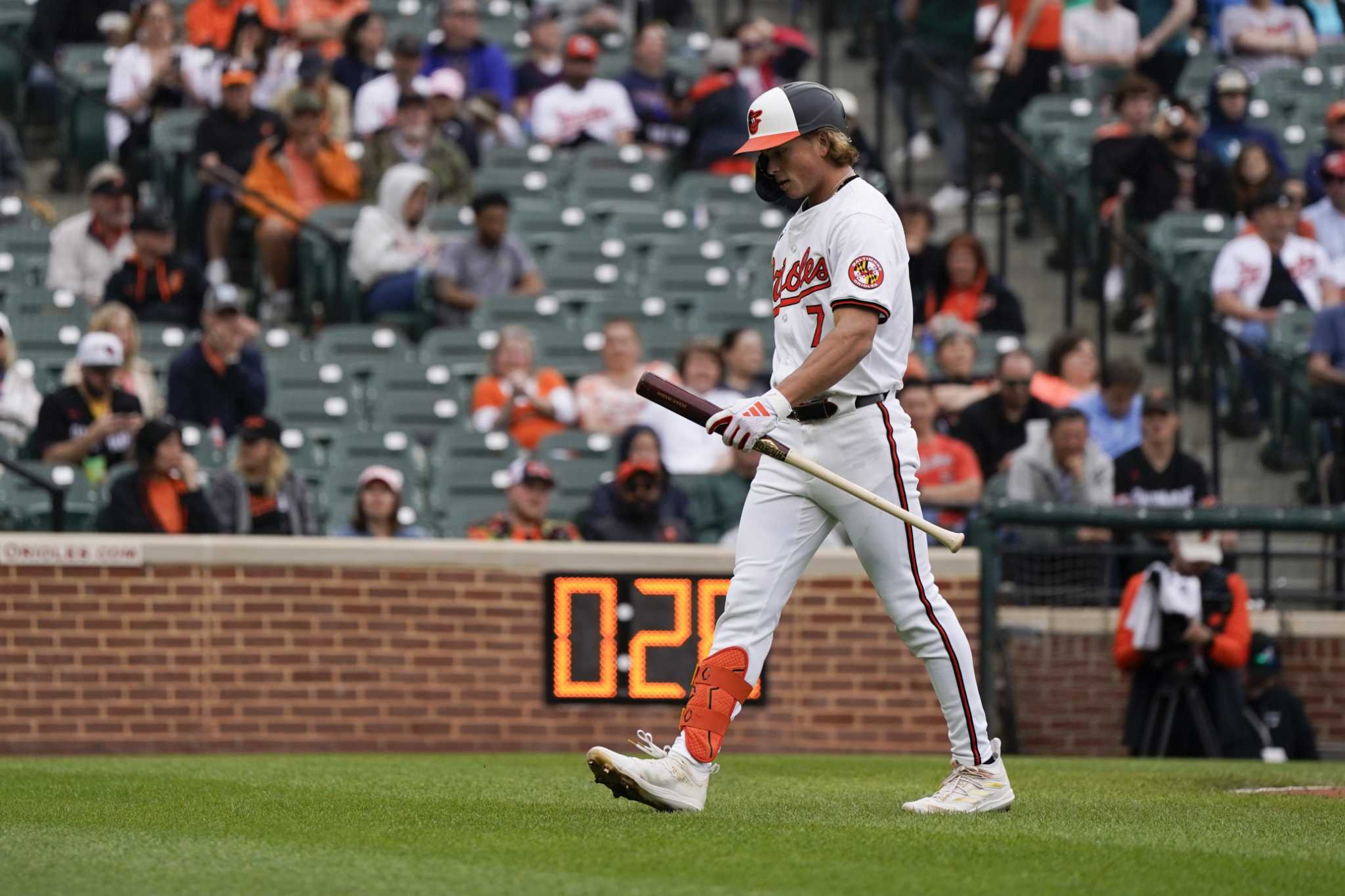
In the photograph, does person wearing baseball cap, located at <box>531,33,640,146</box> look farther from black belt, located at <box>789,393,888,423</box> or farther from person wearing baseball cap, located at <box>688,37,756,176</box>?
black belt, located at <box>789,393,888,423</box>

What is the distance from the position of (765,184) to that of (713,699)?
5.15 ft

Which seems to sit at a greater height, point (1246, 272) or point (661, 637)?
point (1246, 272)

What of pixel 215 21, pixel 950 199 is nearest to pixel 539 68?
pixel 215 21

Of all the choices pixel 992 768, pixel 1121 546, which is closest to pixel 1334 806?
pixel 992 768

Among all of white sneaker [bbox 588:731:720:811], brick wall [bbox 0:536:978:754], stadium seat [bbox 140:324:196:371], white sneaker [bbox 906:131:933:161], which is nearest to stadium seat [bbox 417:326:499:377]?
stadium seat [bbox 140:324:196:371]

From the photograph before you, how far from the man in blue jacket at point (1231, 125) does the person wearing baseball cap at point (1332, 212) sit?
831mm

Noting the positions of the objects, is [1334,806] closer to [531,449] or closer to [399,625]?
[399,625]

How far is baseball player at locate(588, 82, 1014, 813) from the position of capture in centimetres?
639

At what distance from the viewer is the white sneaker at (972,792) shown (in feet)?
21.8

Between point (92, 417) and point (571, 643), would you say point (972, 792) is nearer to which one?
point (571, 643)

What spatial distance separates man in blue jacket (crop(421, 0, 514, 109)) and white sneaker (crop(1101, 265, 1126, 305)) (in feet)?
15.3

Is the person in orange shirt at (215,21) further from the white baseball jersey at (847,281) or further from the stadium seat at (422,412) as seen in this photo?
the white baseball jersey at (847,281)

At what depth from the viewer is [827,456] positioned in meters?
6.55

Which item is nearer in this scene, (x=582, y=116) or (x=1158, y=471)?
(x=1158, y=471)
